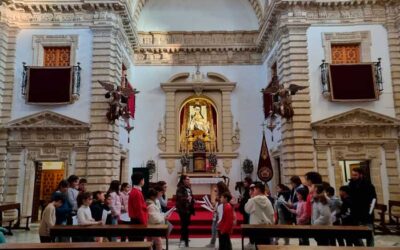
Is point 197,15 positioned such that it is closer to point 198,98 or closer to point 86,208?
point 198,98

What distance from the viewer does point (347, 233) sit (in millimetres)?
6137

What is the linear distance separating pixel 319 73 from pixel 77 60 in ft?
33.8

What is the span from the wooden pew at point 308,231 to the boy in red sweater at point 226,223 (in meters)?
0.96

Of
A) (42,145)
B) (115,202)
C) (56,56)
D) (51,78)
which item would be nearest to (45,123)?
(42,145)

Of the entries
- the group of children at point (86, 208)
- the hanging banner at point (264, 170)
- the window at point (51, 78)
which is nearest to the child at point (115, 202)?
the group of children at point (86, 208)

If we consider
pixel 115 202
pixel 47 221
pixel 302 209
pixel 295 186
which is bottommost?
pixel 47 221

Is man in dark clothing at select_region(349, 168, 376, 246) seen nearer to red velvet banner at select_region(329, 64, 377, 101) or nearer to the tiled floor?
the tiled floor

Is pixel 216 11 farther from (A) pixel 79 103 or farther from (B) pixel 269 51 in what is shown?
(A) pixel 79 103

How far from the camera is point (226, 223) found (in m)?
7.52

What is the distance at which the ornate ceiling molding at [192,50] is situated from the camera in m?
19.9

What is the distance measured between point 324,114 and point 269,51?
213 inches

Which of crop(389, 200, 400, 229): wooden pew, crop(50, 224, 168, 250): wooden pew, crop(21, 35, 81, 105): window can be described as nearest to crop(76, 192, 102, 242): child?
crop(50, 224, 168, 250): wooden pew

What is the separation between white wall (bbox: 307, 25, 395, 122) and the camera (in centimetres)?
1373

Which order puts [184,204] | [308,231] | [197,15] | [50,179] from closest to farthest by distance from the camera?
1. [308,231]
2. [184,204]
3. [50,179]
4. [197,15]
